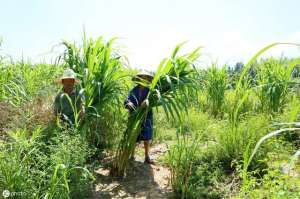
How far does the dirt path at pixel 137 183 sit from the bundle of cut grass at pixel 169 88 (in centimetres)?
37

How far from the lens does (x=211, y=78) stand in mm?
7938

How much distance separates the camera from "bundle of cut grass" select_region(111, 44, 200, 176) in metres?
3.95

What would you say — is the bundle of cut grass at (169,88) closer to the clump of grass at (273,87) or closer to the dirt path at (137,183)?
the dirt path at (137,183)

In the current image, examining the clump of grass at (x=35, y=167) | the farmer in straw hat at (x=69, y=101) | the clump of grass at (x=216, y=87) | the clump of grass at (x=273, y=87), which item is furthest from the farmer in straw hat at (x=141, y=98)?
the clump of grass at (x=216, y=87)

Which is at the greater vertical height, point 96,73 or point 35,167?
point 96,73

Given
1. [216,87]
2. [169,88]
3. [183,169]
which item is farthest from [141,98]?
[216,87]

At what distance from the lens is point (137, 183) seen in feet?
14.6

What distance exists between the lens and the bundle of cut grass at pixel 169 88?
3951 millimetres

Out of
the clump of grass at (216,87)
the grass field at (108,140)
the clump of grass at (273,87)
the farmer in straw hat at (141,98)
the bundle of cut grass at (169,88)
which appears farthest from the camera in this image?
the clump of grass at (216,87)

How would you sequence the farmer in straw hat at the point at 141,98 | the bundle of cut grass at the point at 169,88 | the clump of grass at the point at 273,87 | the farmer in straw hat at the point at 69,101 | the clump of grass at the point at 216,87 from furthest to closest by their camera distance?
the clump of grass at the point at 216,87
the clump of grass at the point at 273,87
the farmer in straw hat at the point at 141,98
the farmer in straw hat at the point at 69,101
the bundle of cut grass at the point at 169,88

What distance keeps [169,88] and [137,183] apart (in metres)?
1.27

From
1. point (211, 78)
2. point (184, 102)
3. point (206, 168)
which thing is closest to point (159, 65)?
point (184, 102)

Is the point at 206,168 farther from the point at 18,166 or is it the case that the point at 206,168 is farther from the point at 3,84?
the point at 3,84

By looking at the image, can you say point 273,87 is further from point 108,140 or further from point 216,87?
point 108,140
